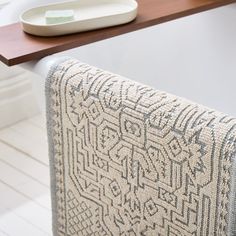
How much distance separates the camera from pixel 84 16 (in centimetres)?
156

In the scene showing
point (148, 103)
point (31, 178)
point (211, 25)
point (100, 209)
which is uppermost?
point (148, 103)

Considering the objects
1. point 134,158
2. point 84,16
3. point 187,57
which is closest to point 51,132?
point 134,158

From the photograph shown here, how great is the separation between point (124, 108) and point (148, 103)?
0.17ft

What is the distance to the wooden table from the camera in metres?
1.30

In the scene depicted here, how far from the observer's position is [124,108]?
1.04 m

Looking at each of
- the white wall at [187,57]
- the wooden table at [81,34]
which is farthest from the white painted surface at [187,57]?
the wooden table at [81,34]

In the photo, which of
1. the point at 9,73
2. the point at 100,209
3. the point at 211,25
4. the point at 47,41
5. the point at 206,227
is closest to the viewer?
the point at 206,227

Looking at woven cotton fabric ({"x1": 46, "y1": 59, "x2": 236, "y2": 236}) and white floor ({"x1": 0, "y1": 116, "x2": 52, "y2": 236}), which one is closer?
woven cotton fabric ({"x1": 46, "y1": 59, "x2": 236, "y2": 236})

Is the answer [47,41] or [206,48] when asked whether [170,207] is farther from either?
[206,48]

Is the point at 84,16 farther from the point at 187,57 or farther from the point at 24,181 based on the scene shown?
the point at 24,181

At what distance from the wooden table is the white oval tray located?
15 millimetres

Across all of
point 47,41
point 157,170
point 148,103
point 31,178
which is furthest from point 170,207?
point 31,178

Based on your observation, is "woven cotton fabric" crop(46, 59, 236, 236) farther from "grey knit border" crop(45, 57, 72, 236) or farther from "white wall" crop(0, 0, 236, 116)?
"white wall" crop(0, 0, 236, 116)

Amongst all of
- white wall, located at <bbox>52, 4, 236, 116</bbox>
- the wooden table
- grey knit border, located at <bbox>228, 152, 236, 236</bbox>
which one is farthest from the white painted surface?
grey knit border, located at <bbox>228, 152, 236, 236</bbox>
